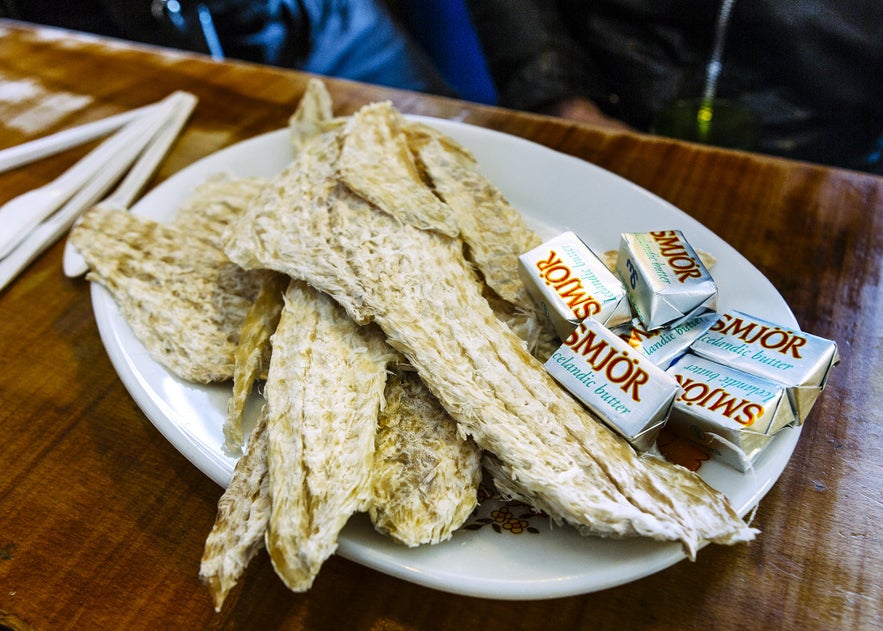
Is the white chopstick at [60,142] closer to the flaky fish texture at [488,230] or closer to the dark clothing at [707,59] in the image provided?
the flaky fish texture at [488,230]

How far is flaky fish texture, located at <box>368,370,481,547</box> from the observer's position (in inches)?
23.4

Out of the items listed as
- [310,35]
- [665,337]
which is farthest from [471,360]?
[310,35]

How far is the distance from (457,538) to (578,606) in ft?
0.48

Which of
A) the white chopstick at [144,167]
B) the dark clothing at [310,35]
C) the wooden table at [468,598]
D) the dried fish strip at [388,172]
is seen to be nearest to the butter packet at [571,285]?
the dried fish strip at [388,172]

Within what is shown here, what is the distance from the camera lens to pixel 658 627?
0.62m

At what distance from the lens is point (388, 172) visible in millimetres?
928

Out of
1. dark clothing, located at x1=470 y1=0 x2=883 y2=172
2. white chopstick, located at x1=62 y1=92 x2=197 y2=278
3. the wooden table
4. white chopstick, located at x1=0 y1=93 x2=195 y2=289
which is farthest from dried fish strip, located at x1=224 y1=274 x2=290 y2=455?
dark clothing, located at x1=470 y1=0 x2=883 y2=172

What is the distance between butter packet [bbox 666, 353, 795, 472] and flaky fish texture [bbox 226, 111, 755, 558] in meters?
0.05

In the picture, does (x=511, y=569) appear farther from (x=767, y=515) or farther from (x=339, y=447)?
(x=767, y=515)

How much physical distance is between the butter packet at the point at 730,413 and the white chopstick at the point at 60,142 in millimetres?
1241

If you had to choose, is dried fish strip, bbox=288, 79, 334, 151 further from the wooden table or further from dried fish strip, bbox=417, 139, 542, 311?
the wooden table

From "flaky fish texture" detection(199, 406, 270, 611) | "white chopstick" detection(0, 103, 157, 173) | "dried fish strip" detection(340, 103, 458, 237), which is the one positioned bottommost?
"flaky fish texture" detection(199, 406, 270, 611)

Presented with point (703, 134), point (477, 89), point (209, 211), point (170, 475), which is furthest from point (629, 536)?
point (477, 89)

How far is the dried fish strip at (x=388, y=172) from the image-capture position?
33.7 inches
